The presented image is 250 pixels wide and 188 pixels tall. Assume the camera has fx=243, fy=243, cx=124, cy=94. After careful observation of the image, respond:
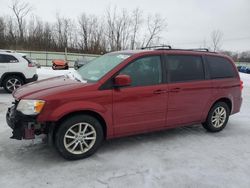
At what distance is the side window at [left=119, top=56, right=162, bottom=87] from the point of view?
399 centimetres

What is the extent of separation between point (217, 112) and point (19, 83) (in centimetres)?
732

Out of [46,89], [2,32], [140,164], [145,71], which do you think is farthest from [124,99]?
[2,32]

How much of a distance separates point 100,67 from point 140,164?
5.90 ft

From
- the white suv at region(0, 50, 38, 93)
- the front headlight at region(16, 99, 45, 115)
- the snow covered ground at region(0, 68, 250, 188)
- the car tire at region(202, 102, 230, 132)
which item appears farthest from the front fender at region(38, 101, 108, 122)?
the white suv at region(0, 50, 38, 93)

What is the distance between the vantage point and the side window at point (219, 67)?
4.95 m

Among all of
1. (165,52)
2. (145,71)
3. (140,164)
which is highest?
(165,52)

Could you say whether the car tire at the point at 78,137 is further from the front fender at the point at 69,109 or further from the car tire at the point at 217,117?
the car tire at the point at 217,117

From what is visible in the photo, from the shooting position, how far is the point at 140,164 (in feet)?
11.8

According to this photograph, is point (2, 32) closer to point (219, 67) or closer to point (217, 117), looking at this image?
point (219, 67)

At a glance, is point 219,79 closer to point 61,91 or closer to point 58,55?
point 61,91

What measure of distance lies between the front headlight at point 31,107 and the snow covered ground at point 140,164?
0.78m

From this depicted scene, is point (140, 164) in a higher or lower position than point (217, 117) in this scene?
lower

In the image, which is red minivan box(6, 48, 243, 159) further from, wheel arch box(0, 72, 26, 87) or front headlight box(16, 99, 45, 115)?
wheel arch box(0, 72, 26, 87)

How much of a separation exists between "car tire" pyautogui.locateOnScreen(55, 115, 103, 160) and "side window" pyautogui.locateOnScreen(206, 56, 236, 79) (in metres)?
2.65
